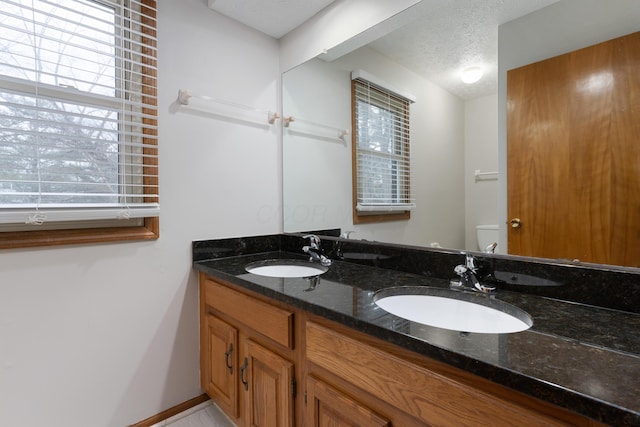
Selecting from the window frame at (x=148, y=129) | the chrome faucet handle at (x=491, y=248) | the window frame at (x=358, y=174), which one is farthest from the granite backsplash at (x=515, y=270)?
the window frame at (x=148, y=129)

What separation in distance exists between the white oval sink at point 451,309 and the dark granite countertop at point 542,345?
0.14 feet

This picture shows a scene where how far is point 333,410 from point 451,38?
4.74 ft

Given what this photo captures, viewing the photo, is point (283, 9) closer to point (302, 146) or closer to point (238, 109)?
point (238, 109)

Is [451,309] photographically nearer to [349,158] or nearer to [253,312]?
[253,312]

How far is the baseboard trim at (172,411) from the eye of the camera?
1.51m

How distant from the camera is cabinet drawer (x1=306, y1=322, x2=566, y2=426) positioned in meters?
0.60

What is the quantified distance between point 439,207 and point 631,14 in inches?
31.3

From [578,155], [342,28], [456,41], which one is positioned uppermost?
[342,28]

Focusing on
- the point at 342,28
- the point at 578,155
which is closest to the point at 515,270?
the point at 578,155

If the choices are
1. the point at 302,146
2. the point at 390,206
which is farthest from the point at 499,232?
the point at 302,146

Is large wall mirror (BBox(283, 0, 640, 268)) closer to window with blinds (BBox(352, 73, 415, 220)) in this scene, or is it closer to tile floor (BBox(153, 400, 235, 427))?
window with blinds (BBox(352, 73, 415, 220))

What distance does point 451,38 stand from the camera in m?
1.29

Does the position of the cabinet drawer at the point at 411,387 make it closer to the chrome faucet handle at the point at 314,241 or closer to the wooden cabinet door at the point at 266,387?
the wooden cabinet door at the point at 266,387

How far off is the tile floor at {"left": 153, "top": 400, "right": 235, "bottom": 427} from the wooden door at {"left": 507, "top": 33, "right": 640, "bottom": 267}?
158 centimetres
